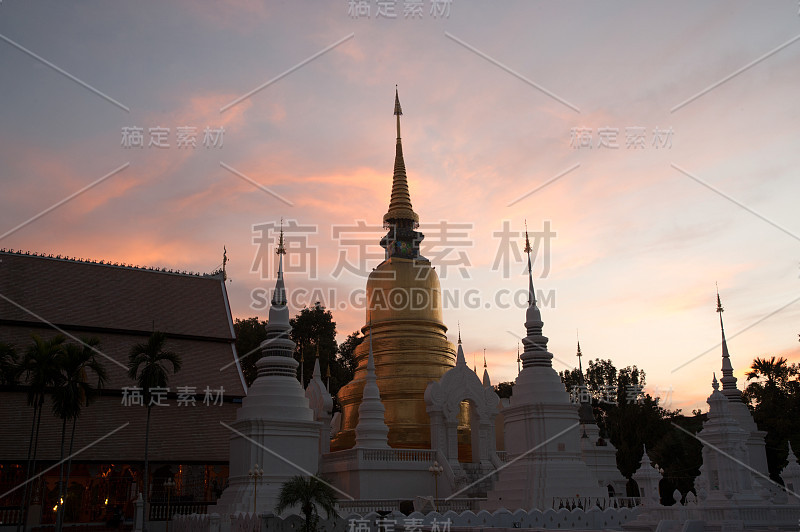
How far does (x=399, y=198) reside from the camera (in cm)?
3609

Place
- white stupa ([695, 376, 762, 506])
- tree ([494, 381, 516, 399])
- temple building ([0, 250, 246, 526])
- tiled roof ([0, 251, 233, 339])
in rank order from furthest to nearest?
1. tree ([494, 381, 516, 399])
2. tiled roof ([0, 251, 233, 339])
3. temple building ([0, 250, 246, 526])
4. white stupa ([695, 376, 762, 506])

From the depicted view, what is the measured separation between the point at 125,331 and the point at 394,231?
13892 millimetres

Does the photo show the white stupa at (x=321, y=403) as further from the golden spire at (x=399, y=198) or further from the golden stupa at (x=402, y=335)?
the golden spire at (x=399, y=198)

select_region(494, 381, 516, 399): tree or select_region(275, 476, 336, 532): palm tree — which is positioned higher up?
select_region(494, 381, 516, 399): tree

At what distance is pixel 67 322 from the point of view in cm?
3266

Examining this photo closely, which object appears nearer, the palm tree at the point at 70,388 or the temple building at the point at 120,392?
the palm tree at the point at 70,388

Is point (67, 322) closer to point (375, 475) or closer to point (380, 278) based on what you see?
point (380, 278)

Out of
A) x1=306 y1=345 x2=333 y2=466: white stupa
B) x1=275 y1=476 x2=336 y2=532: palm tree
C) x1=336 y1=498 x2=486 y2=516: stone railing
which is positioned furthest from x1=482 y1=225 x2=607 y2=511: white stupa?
x1=306 y1=345 x2=333 y2=466: white stupa

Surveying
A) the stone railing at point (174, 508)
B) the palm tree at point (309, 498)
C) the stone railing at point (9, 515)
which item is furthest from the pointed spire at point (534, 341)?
the stone railing at point (9, 515)

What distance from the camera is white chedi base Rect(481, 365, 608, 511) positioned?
23172mm

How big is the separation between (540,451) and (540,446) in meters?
0.17

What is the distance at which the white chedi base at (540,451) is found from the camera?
23172 mm

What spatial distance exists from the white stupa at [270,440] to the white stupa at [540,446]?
6756 mm

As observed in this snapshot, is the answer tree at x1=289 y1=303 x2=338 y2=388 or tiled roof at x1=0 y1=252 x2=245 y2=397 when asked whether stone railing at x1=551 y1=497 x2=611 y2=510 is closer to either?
tiled roof at x1=0 y1=252 x2=245 y2=397
